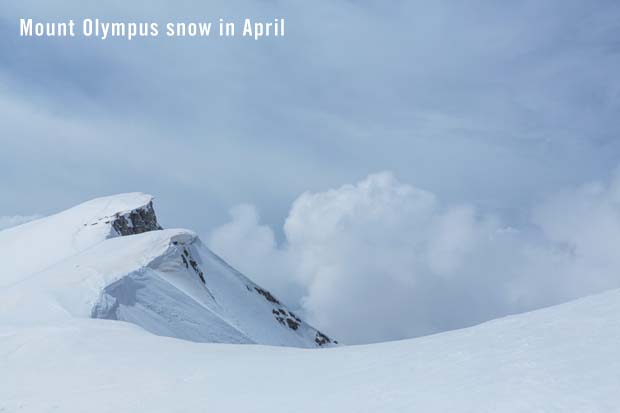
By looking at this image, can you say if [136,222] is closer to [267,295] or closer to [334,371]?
[267,295]

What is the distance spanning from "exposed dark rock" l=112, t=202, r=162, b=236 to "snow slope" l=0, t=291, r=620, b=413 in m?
57.0

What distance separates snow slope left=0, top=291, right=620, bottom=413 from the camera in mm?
8906

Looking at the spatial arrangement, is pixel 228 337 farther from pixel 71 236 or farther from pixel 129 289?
pixel 71 236

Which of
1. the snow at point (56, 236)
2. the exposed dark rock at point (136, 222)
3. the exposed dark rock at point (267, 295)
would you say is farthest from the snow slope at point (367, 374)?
the exposed dark rock at point (267, 295)

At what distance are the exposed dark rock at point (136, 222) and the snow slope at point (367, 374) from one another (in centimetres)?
5699

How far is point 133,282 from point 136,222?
36098 millimetres

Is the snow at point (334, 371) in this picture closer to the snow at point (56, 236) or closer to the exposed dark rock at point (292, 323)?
the snow at point (56, 236)

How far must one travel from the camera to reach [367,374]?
11445 mm

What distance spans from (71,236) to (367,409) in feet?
216

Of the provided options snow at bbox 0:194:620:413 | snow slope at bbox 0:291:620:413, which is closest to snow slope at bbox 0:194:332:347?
snow at bbox 0:194:620:413

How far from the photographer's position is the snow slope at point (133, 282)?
35156mm

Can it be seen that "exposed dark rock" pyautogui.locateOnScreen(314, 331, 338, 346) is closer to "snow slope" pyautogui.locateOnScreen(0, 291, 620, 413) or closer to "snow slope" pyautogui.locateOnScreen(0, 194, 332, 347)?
"snow slope" pyautogui.locateOnScreen(0, 194, 332, 347)

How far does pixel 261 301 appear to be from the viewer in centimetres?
7069

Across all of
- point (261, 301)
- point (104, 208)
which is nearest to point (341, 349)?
point (261, 301)
